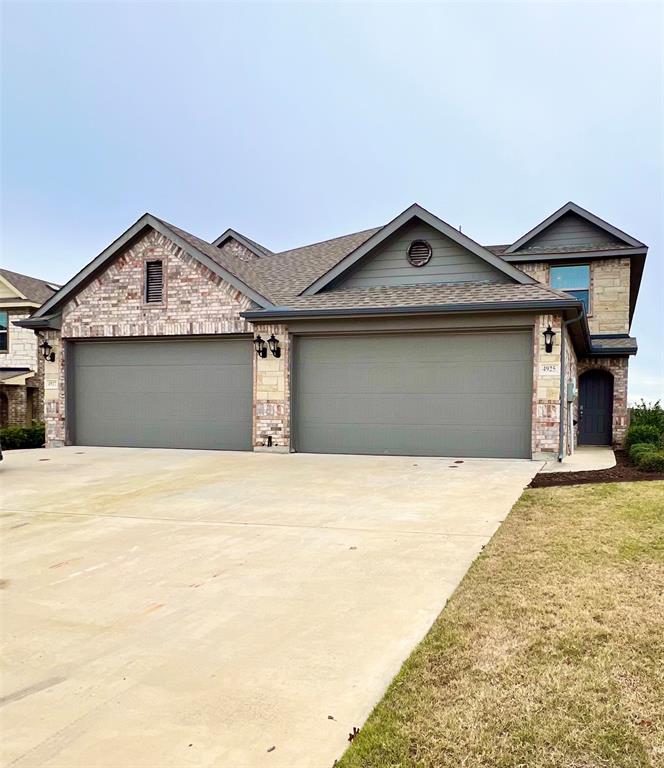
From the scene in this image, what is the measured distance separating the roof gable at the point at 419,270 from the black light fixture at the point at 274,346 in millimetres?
1650

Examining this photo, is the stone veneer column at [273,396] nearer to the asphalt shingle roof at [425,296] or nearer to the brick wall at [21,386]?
the asphalt shingle roof at [425,296]

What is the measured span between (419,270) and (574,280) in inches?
278

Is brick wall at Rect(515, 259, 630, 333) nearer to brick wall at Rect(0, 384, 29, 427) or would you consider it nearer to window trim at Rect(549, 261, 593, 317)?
window trim at Rect(549, 261, 593, 317)

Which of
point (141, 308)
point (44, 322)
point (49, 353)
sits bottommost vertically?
point (49, 353)

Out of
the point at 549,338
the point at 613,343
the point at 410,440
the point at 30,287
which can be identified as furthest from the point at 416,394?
the point at 30,287

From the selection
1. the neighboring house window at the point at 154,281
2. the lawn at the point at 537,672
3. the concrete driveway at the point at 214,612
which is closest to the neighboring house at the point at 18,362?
the neighboring house window at the point at 154,281

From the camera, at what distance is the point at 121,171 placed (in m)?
27.5

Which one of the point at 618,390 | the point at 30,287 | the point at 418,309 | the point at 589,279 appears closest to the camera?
the point at 418,309

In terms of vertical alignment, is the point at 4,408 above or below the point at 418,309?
below

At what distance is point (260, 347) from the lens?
1429 centimetres

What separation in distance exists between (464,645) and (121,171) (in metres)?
28.7

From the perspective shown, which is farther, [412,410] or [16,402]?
[16,402]

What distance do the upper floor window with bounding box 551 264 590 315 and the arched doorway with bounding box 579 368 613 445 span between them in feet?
7.87

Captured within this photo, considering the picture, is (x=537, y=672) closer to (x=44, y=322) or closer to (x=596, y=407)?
(x=44, y=322)
